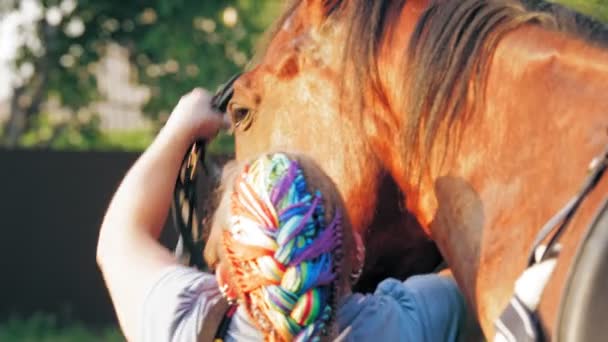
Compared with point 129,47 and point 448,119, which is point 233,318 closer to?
point 448,119

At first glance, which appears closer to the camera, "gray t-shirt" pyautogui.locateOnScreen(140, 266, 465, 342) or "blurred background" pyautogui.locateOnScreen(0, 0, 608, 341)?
"gray t-shirt" pyautogui.locateOnScreen(140, 266, 465, 342)

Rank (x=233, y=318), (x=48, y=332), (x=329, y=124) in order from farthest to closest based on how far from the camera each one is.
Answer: (x=48, y=332), (x=329, y=124), (x=233, y=318)

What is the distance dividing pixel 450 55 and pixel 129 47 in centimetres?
1052

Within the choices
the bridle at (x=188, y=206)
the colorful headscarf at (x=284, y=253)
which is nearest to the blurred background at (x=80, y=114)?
the bridle at (x=188, y=206)

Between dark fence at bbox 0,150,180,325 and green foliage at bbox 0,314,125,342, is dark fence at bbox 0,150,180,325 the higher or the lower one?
the higher one

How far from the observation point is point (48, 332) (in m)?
9.03

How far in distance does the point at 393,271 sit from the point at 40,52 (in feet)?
32.6

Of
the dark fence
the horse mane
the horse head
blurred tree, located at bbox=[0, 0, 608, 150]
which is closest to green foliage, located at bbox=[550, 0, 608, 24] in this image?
the horse mane

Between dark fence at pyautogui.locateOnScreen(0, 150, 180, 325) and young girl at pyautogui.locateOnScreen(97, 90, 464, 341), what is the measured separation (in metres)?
7.32

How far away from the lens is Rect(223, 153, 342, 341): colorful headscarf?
1797 mm

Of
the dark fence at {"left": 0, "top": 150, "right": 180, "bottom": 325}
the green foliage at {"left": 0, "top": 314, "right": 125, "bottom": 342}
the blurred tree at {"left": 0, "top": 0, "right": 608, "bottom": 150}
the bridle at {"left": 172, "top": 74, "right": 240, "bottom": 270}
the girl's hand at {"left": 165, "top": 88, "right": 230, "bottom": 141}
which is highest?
the girl's hand at {"left": 165, "top": 88, "right": 230, "bottom": 141}

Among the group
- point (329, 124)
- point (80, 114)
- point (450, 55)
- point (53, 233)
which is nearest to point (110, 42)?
point (80, 114)

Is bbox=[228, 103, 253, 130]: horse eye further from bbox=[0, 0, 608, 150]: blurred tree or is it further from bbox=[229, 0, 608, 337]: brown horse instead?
bbox=[0, 0, 608, 150]: blurred tree

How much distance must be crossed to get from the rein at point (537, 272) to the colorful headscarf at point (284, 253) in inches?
11.0
